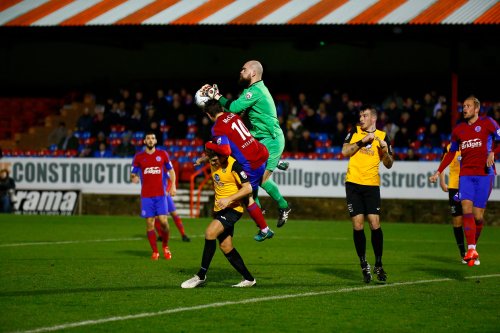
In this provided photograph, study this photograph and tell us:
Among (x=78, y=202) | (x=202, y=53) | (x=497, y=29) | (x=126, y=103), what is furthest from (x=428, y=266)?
(x=202, y=53)

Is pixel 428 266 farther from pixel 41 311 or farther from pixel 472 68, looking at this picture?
pixel 472 68

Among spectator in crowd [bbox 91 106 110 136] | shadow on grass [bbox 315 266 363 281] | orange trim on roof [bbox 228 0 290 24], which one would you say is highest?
orange trim on roof [bbox 228 0 290 24]

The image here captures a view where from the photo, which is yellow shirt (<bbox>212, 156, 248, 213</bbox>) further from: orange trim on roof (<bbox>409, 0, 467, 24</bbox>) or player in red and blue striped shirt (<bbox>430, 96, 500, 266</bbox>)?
orange trim on roof (<bbox>409, 0, 467, 24</bbox>)

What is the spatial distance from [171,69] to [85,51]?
347 cm

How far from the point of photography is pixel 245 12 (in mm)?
28516

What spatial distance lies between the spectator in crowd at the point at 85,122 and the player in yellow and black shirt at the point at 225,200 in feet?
67.9

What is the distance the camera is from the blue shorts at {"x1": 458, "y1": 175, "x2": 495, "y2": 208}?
13812mm

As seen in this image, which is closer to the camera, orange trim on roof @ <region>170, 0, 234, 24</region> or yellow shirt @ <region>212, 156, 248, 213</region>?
yellow shirt @ <region>212, 156, 248, 213</region>

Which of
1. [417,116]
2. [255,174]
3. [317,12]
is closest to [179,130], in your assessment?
[317,12]

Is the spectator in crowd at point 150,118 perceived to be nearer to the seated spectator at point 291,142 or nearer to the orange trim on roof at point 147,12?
the orange trim on roof at point 147,12

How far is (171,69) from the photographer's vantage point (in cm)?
3659

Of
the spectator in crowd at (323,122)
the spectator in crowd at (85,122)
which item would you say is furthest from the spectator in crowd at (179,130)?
the spectator in crowd at (323,122)

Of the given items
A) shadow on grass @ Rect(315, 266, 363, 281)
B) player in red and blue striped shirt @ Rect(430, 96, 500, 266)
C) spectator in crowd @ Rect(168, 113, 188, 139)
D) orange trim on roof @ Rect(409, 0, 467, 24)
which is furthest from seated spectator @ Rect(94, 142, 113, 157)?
player in red and blue striped shirt @ Rect(430, 96, 500, 266)

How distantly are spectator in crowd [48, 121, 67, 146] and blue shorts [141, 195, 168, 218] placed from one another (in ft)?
54.2
